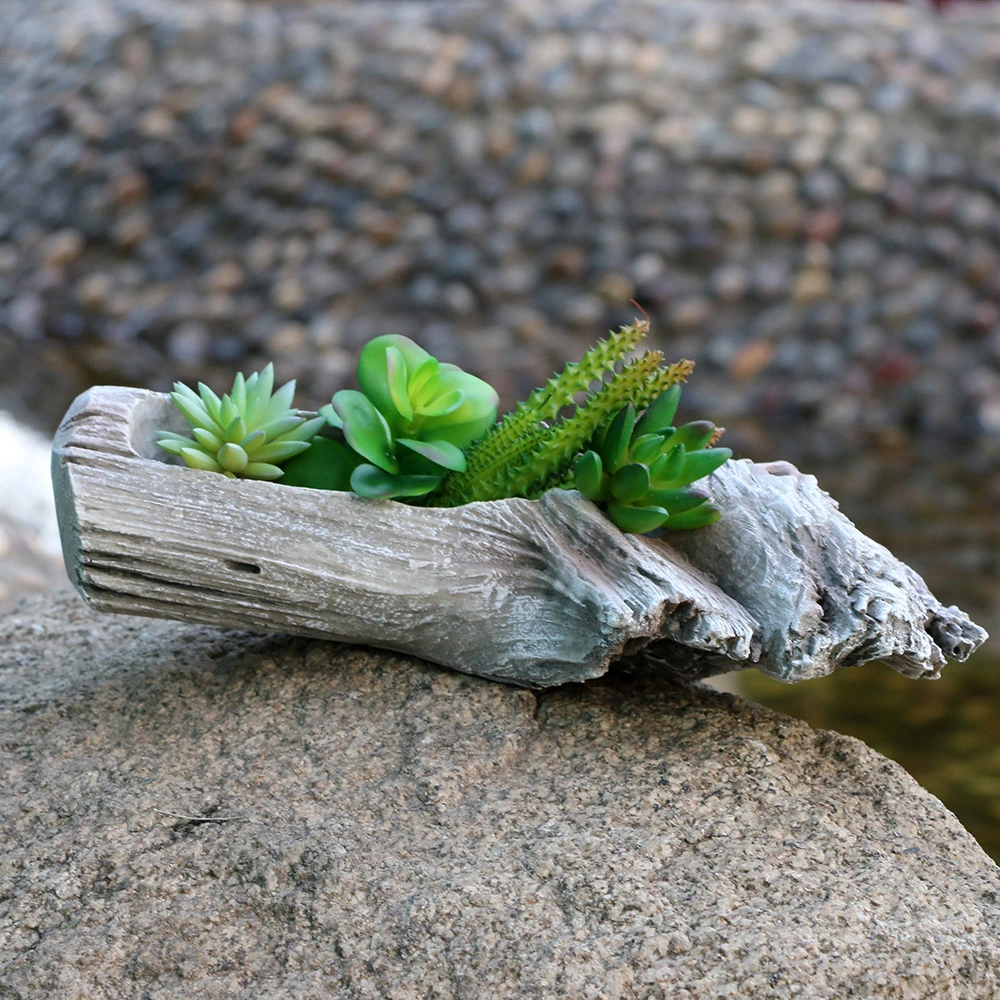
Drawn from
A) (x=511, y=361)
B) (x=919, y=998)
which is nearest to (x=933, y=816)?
(x=919, y=998)

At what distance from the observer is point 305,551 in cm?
136

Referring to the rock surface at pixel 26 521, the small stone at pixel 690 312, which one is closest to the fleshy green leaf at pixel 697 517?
the rock surface at pixel 26 521

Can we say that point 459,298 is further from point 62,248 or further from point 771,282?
point 62,248

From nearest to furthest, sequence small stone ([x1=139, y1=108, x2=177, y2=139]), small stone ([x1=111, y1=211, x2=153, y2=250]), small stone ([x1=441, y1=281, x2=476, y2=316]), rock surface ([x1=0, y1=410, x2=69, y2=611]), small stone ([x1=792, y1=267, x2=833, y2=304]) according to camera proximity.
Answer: rock surface ([x1=0, y1=410, x2=69, y2=611]) → small stone ([x1=792, y1=267, x2=833, y2=304]) → small stone ([x1=441, y1=281, x2=476, y2=316]) → small stone ([x1=111, y1=211, x2=153, y2=250]) → small stone ([x1=139, y1=108, x2=177, y2=139])

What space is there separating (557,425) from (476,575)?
0.21 metres

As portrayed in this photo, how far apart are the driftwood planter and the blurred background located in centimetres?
282

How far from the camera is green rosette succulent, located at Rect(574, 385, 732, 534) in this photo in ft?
4.43

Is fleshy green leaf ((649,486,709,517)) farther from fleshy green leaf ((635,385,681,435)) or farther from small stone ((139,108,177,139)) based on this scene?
small stone ((139,108,177,139))

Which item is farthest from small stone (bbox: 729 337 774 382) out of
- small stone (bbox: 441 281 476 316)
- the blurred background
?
small stone (bbox: 441 281 476 316)

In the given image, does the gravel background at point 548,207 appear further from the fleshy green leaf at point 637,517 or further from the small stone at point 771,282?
the fleshy green leaf at point 637,517

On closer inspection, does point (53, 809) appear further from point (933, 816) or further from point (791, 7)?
point (791, 7)

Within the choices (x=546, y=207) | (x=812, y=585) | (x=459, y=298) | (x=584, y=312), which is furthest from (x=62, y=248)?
(x=812, y=585)

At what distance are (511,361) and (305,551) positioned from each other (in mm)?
3377

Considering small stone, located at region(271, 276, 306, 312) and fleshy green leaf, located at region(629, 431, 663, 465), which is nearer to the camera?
fleshy green leaf, located at region(629, 431, 663, 465)
